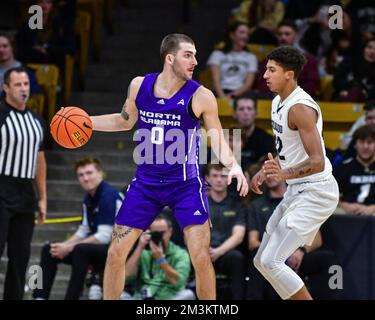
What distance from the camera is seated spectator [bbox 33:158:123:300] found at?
9.99 metres

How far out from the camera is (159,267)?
10.1 m

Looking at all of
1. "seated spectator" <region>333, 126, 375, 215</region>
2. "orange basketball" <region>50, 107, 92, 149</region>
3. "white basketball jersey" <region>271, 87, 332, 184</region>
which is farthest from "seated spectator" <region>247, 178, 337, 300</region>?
"orange basketball" <region>50, 107, 92, 149</region>

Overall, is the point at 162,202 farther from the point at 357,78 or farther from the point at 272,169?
the point at 357,78

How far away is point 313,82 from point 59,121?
15.0ft

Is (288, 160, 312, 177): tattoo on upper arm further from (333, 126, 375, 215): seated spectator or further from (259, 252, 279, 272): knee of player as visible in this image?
(333, 126, 375, 215): seated spectator

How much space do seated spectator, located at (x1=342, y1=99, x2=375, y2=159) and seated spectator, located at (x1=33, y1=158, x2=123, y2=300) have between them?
2.35 m

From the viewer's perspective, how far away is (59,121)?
811 centimetres

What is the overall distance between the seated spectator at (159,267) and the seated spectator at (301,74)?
262 cm

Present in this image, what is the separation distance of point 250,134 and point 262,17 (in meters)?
2.59

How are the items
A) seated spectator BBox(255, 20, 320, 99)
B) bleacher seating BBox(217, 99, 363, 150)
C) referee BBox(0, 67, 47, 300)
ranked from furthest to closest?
seated spectator BBox(255, 20, 320, 99), bleacher seating BBox(217, 99, 363, 150), referee BBox(0, 67, 47, 300)

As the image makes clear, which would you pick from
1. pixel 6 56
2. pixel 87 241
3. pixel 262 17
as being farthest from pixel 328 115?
pixel 6 56

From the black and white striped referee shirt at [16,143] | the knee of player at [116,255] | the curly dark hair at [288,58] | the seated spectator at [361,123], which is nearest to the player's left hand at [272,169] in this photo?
the curly dark hair at [288,58]

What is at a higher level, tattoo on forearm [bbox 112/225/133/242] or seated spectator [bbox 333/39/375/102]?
seated spectator [bbox 333/39/375/102]
